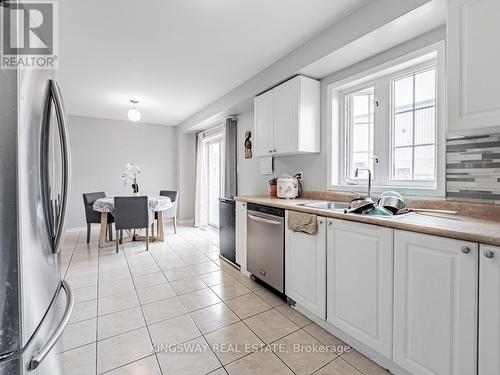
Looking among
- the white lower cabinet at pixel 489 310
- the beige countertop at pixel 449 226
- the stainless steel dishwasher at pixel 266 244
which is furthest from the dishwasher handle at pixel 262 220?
the white lower cabinet at pixel 489 310

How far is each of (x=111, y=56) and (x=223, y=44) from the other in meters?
1.24

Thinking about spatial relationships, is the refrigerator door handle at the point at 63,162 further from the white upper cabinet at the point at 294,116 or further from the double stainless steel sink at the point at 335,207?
the white upper cabinet at the point at 294,116

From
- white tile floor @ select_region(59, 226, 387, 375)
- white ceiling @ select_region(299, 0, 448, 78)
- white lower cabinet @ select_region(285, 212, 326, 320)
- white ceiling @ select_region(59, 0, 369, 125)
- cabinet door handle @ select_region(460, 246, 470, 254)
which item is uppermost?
white ceiling @ select_region(59, 0, 369, 125)

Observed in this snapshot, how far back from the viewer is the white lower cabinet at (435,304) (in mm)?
1091

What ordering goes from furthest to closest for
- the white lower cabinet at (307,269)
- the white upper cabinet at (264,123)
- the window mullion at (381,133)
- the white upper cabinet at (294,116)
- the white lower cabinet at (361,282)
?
the white upper cabinet at (264,123) < the white upper cabinet at (294,116) < the window mullion at (381,133) < the white lower cabinet at (307,269) < the white lower cabinet at (361,282)

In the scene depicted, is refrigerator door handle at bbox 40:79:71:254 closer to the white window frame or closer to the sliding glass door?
the white window frame

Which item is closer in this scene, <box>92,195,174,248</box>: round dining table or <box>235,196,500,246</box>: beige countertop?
<box>235,196,500,246</box>: beige countertop

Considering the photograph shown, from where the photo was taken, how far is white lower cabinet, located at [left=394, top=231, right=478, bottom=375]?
1091mm

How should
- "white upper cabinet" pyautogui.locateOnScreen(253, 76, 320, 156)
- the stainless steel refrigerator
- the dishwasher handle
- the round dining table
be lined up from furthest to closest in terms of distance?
1. the round dining table
2. "white upper cabinet" pyautogui.locateOnScreen(253, 76, 320, 156)
3. the dishwasher handle
4. the stainless steel refrigerator

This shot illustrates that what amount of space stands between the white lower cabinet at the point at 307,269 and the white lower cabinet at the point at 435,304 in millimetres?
537

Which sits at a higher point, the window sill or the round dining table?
the window sill

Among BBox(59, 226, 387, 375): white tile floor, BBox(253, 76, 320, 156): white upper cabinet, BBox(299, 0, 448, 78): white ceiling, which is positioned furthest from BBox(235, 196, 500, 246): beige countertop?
BBox(299, 0, 448, 78): white ceiling

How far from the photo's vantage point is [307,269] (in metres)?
1.97

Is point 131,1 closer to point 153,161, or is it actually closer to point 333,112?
point 333,112
